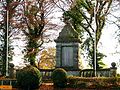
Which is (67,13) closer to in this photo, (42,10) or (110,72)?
(42,10)

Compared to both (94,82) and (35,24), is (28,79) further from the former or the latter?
(35,24)

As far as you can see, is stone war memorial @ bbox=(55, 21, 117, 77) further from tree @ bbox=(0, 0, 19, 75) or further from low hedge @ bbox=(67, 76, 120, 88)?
tree @ bbox=(0, 0, 19, 75)

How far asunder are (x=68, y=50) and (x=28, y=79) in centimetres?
936

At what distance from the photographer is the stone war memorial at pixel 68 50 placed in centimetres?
3866

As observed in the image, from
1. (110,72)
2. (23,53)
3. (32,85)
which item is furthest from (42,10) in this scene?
(32,85)

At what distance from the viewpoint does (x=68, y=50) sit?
3897 cm

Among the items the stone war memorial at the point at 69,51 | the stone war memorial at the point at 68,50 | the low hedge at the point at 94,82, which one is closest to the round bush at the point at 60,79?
the low hedge at the point at 94,82

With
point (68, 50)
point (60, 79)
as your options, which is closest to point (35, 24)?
point (68, 50)

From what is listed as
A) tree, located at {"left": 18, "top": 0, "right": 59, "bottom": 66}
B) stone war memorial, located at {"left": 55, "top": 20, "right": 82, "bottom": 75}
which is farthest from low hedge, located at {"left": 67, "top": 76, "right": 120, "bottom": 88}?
tree, located at {"left": 18, "top": 0, "right": 59, "bottom": 66}

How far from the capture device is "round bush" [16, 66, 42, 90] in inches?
1195

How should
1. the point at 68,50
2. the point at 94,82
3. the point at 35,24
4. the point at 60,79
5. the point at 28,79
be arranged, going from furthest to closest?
the point at 35,24 < the point at 68,50 < the point at 94,82 < the point at 60,79 < the point at 28,79

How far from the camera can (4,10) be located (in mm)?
47812

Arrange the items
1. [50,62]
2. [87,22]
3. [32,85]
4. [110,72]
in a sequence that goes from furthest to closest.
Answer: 1. [50,62]
2. [87,22]
3. [110,72]
4. [32,85]

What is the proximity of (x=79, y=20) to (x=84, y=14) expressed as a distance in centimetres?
89
